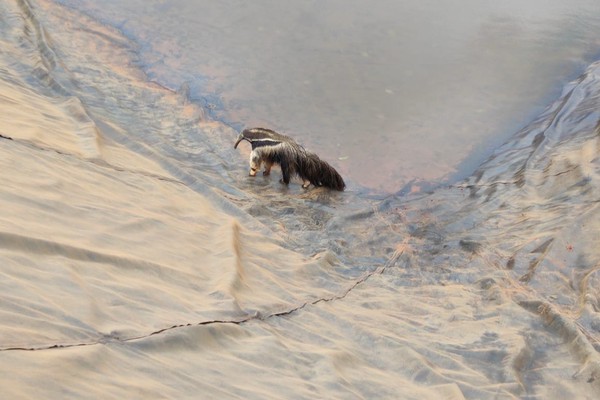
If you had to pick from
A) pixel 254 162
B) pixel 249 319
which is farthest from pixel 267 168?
pixel 249 319

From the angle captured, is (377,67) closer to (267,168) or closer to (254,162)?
(267,168)

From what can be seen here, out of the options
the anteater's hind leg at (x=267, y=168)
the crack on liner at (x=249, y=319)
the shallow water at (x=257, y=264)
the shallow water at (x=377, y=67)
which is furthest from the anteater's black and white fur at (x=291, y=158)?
the crack on liner at (x=249, y=319)

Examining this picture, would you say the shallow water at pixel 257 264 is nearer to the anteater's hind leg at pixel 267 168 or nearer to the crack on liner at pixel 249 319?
the crack on liner at pixel 249 319

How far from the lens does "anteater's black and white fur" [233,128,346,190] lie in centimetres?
757

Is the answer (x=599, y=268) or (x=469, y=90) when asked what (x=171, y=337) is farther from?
(x=469, y=90)

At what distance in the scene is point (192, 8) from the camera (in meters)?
12.0

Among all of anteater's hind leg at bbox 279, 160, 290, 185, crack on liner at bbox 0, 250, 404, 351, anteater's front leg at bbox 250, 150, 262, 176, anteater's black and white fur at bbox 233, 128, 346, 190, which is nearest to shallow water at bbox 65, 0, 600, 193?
anteater's black and white fur at bbox 233, 128, 346, 190

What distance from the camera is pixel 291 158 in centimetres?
763

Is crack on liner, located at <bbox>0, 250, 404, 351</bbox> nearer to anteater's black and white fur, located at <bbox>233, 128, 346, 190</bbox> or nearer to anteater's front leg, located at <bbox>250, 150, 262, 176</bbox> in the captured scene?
anteater's black and white fur, located at <bbox>233, 128, 346, 190</bbox>

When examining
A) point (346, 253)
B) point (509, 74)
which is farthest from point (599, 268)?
point (509, 74)

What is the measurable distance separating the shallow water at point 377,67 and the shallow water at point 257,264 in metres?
0.61

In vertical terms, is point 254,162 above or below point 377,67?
below

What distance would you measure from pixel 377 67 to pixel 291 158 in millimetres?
3451

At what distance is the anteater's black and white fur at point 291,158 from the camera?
7.57 meters
